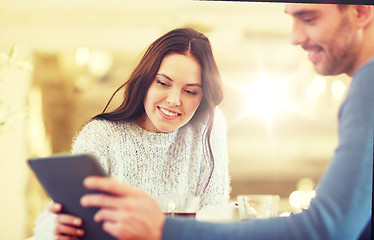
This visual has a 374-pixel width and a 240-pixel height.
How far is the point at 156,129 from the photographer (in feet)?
6.43

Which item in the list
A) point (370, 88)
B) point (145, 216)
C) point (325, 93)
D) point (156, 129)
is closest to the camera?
point (145, 216)

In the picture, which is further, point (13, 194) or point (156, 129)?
point (13, 194)

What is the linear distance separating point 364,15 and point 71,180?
151 centimetres

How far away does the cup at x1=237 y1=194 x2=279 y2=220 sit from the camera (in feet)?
4.72

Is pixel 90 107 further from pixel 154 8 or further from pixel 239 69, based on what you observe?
pixel 239 69

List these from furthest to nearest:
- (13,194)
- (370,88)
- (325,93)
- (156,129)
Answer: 1. (325,93)
2. (13,194)
3. (156,129)
4. (370,88)

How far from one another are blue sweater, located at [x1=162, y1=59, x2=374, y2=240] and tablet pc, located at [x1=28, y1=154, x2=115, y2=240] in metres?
0.20

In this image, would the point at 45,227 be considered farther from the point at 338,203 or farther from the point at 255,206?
the point at 338,203

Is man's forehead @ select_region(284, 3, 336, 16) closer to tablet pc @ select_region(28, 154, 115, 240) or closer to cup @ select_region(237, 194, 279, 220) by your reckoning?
cup @ select_region(237, 194, 279, 220)

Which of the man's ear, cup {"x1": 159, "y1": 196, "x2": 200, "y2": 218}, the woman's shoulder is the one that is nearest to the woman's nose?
the woman's shoulder

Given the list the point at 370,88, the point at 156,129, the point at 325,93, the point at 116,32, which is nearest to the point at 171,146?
the point at 156,129

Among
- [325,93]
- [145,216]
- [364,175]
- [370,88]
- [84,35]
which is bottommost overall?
[145,216]

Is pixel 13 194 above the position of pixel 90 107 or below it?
below

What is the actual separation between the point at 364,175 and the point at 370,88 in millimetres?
231
